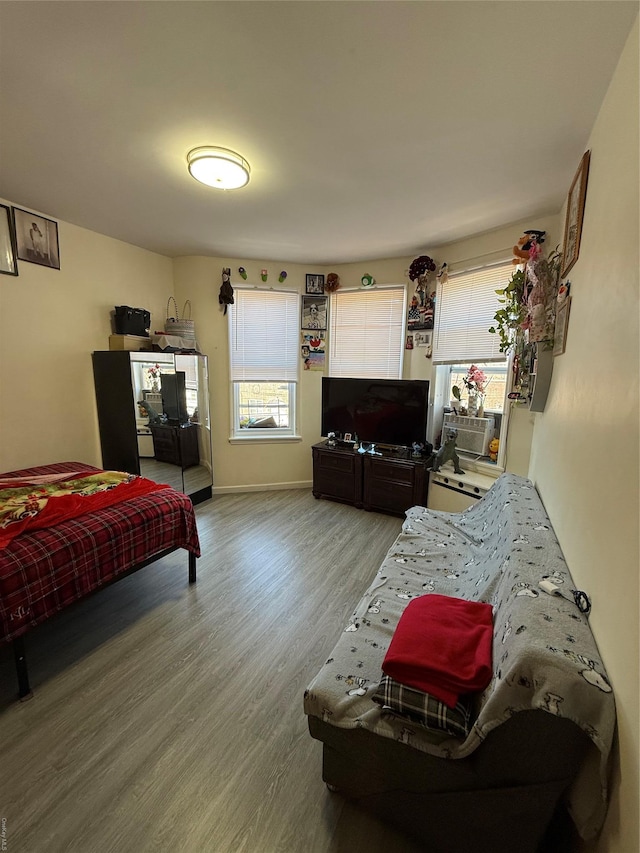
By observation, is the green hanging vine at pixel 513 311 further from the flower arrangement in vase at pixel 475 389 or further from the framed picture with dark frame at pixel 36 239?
the framed picture with dark frame at pixel 36 239

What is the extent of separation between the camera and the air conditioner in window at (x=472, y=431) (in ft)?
10.5

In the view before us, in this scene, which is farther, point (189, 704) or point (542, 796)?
point (189, 704)

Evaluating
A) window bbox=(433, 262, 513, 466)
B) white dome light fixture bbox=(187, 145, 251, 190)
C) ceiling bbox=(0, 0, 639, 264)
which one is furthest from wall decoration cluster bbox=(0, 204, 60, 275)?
window bbox=(433, 262, 513, 466)

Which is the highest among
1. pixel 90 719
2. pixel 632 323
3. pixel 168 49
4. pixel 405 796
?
pixel 168 49

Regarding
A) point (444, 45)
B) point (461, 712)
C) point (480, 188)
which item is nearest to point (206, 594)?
point (461, 712)

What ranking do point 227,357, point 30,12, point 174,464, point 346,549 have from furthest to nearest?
point 227,357, point 174,464, point 346,549, point 30,12

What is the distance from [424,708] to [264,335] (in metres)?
3.69

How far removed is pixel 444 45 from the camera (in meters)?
1.27

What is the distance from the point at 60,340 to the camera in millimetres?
2994

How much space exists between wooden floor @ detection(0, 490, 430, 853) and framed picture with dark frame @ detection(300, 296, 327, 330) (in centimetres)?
270

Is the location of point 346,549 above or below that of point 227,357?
below

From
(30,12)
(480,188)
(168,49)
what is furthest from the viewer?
(480,188)

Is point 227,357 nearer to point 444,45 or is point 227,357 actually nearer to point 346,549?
point 346,549

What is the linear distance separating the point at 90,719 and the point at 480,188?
356 centimetres
